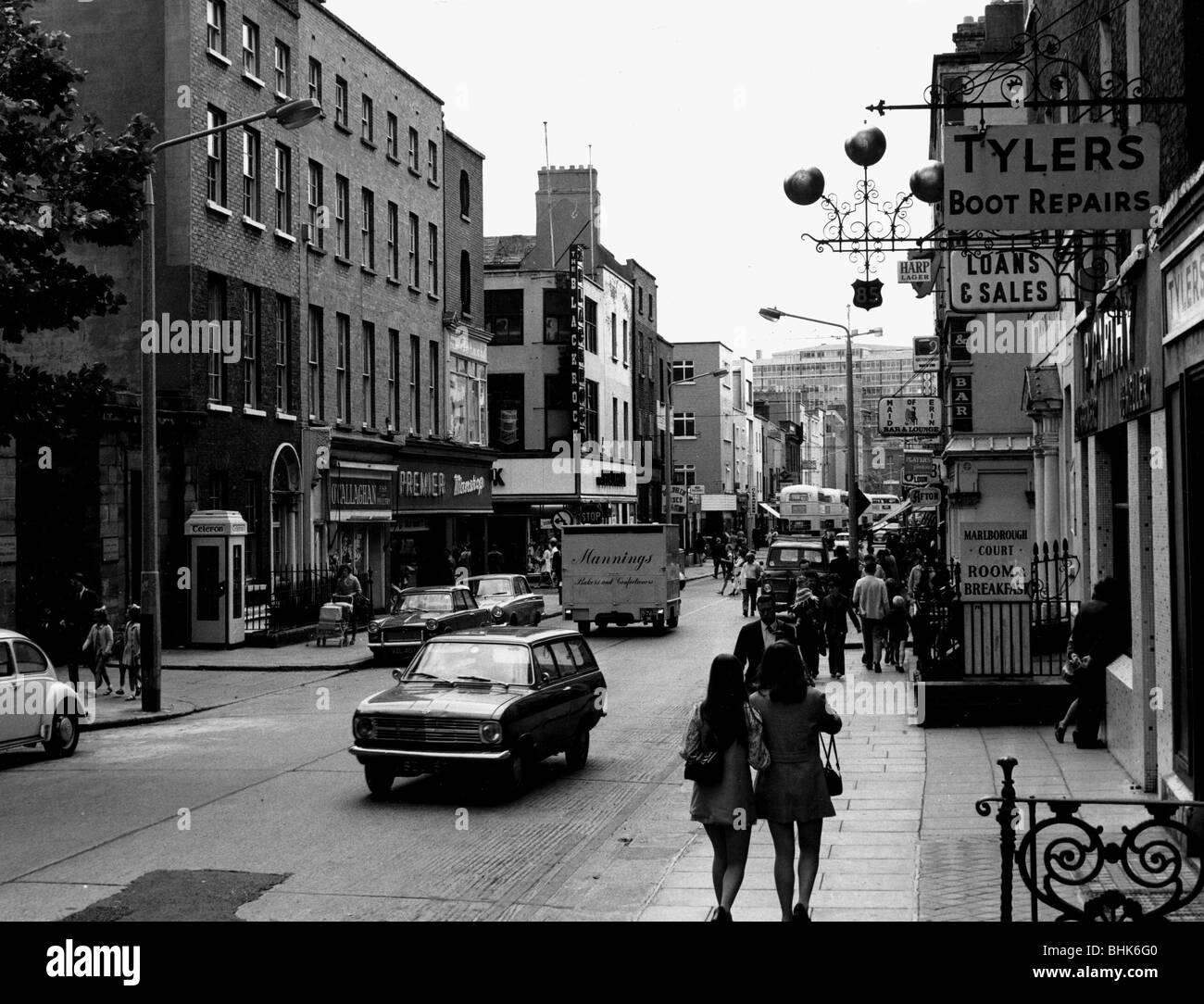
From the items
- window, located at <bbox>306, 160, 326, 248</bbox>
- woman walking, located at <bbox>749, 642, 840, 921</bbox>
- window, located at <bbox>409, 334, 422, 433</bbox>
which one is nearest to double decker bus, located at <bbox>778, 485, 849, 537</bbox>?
window, located at <bbox>409, 334, 422, 433</bbox>

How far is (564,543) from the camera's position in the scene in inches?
1291

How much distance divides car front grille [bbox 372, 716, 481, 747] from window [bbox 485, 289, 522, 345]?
47.7 m

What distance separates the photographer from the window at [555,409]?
59.9 metres

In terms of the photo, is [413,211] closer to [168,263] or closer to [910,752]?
[168,263]

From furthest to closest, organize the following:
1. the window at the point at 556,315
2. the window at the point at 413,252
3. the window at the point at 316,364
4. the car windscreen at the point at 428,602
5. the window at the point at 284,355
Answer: the window at the point at 556,315
the window at the point at 413,252
the window at the point at 316,364
the window at the point at 284,355
the car windscreen at the point at 428,602

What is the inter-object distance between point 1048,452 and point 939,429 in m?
16.4

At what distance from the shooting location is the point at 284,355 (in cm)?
3472

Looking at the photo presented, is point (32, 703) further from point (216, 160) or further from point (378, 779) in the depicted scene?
point (216, 160)

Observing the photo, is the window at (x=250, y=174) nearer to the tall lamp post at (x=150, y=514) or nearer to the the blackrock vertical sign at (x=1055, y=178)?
the tall lamp post at (x=150, y=514)

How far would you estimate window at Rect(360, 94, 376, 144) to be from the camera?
39.8 m

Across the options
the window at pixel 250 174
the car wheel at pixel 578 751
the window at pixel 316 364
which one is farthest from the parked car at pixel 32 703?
the window at pixel 316 364

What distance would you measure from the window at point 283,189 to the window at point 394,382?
24.1 feet

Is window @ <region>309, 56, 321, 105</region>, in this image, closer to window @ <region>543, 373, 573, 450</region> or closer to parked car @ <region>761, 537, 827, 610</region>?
parked car @ <region>761, 537, 827, 610</region>
